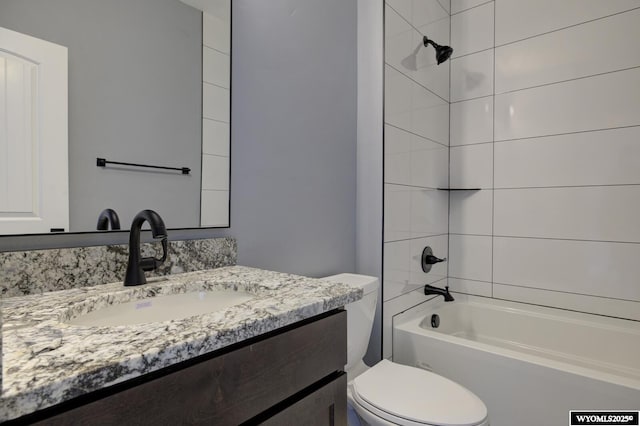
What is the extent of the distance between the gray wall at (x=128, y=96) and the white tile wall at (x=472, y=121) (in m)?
1.78

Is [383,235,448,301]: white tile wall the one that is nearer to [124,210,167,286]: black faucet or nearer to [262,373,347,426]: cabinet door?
[262,373,347,426]: cabinet door

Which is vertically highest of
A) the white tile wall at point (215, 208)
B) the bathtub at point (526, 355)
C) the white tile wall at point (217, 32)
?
the white tile wall at point (217, 32)

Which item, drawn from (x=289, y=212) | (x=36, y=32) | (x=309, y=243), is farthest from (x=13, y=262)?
(x=309, y=243)

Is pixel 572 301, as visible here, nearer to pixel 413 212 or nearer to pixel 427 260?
pixel 427 260

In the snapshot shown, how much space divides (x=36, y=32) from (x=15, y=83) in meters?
0.14

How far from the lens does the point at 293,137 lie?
143 cm

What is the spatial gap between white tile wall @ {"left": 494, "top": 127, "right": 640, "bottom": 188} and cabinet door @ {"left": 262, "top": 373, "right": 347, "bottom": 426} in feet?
5.95

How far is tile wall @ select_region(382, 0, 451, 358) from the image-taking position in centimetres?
173

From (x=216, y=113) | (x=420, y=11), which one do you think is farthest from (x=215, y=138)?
(x=420, y=11)

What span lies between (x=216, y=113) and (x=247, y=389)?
0.86m

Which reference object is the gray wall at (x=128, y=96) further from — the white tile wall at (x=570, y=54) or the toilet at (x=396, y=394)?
the white tile wall at (x=570, y=54)

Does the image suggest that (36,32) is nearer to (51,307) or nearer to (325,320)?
(51,307)

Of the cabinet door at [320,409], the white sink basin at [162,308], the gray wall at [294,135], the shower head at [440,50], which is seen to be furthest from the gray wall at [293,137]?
the cabinet door at [320,409]

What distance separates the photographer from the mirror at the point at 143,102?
2.78ft
